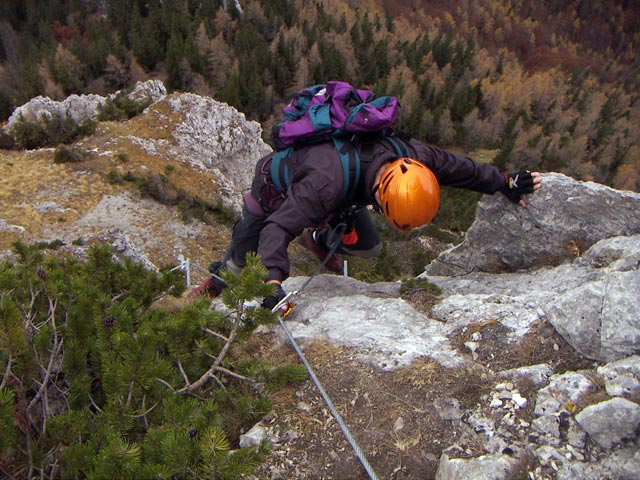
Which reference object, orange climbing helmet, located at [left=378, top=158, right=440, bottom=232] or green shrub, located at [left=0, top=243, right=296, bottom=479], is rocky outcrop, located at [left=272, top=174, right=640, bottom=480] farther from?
green shrub, located at [left=0, top=243, right=296, bottom=479]

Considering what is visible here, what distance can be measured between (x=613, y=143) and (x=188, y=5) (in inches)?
2617

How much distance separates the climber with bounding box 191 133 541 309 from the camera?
4.00 m

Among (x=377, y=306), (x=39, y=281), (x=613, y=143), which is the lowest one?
(x=613, y=143)

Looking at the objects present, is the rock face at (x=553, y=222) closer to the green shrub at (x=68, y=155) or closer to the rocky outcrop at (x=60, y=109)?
the green shrub at (x=68, y=155)

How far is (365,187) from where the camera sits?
4.40m

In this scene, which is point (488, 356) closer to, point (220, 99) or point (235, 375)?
point (235, 375)

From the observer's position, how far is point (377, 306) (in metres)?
4.93

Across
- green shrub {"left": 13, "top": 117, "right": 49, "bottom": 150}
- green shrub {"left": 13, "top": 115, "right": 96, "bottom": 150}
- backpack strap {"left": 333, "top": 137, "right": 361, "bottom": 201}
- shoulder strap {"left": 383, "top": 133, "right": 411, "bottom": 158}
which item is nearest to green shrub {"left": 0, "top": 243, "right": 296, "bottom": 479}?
backpack strap {"left": 333, "top": 137, "right": 361, "bottom": 201}

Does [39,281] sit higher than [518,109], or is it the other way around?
[39,281]

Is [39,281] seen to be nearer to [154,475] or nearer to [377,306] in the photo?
[154,475]

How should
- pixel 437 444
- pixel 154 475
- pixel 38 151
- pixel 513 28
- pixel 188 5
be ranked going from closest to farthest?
pixel 154 475, pixel 437 444, pixel 38 151, pixel 188 5, pixel 513 28

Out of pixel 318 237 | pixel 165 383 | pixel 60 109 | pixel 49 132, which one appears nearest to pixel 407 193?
pixel 165 383

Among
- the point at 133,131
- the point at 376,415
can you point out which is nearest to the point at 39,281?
the point at 376,415

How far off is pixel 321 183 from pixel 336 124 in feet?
2.25
